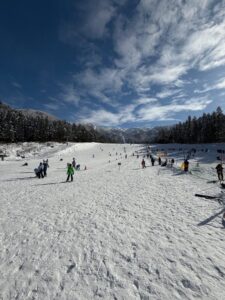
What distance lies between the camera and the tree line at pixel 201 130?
85.9 metres

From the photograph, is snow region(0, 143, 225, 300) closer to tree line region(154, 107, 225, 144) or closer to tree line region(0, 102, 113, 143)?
tree line region(0, 102, 113, 143)

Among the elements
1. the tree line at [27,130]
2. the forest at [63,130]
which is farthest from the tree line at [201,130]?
the tree line at [27,130]

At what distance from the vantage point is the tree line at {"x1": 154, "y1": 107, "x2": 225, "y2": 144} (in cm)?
8586

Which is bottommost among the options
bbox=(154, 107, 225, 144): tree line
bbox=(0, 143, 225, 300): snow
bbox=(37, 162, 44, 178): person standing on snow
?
bbox=(0, 143, 225, 300): snow

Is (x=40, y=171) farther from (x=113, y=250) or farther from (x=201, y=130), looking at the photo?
(x=201, y=130)

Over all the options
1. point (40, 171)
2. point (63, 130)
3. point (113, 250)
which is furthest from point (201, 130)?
point (113, 250)

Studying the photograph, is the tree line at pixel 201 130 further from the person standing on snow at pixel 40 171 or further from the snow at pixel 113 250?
the snow at pixel 113 250

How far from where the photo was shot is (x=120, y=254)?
6.15 m

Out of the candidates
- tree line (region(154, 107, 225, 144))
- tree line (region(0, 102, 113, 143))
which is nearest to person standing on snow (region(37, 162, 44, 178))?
tree line (region(0, 102, 113, 143))

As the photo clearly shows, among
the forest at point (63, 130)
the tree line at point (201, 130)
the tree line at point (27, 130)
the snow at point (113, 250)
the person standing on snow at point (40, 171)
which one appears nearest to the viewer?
the snow at point (113, 250)

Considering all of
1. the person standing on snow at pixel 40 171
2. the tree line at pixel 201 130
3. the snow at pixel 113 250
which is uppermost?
the tree line at pixel 201 130

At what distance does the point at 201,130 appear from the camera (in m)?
97.6

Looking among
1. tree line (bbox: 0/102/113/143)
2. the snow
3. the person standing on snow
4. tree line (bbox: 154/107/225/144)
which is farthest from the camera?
tree line (bbox: 154/107/225/144)

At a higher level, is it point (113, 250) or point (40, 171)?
point (40, 171)
